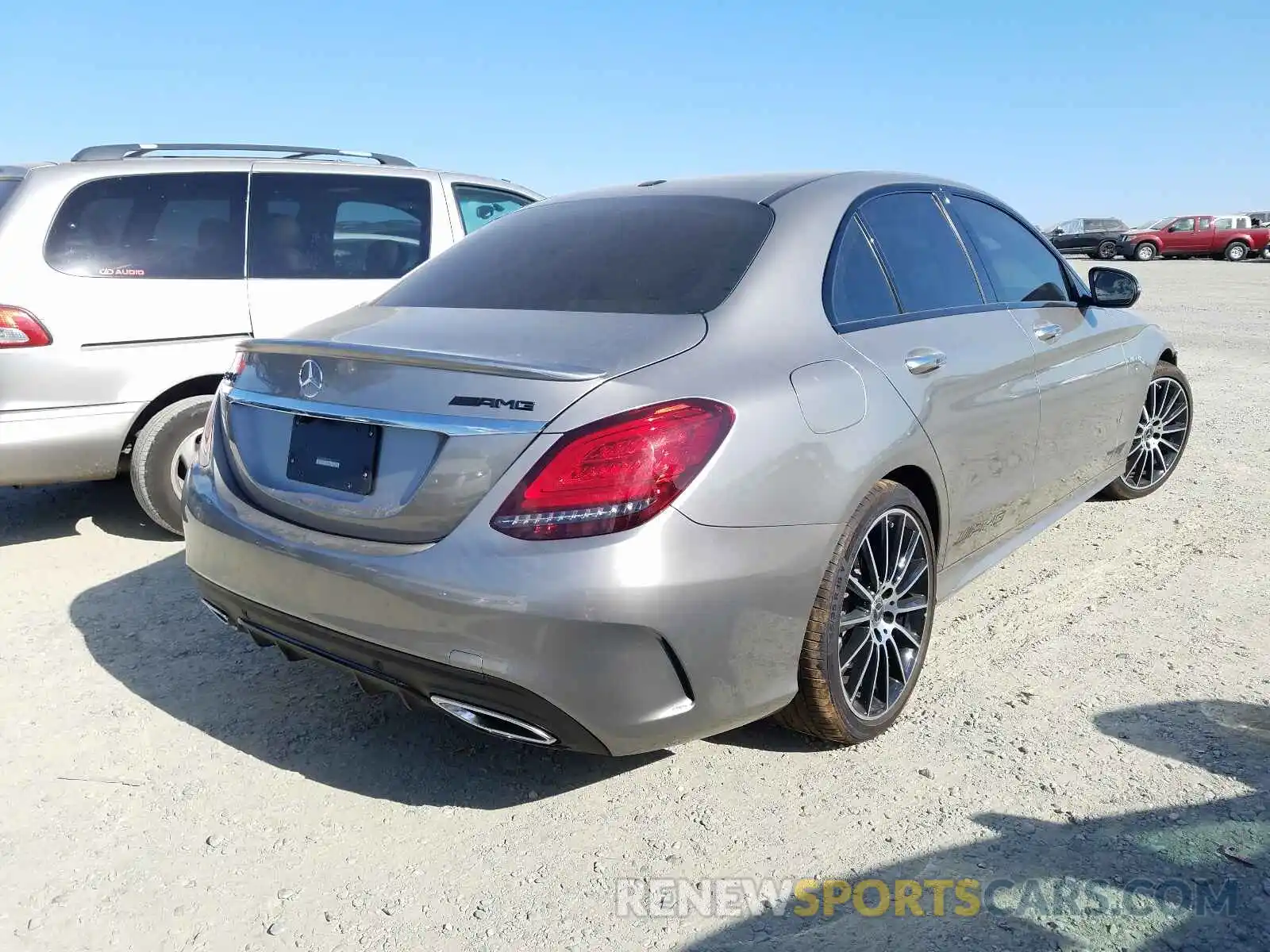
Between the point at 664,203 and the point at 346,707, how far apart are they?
1.88 m

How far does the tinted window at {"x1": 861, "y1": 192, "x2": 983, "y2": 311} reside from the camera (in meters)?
3.39

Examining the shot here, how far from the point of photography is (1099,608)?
4027 mm

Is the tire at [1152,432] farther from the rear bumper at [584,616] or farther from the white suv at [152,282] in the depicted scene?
the white suv at [152,282]

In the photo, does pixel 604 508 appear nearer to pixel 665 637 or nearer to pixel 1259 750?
pixel 665 637

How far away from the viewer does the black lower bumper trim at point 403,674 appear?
237cm

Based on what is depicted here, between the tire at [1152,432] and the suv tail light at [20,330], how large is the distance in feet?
16.3

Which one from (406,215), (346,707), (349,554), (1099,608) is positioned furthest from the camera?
(406,215)

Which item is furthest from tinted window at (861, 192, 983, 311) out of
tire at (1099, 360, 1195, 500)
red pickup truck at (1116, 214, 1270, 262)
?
red pickup truck at (1116, 214, 1270, 262)

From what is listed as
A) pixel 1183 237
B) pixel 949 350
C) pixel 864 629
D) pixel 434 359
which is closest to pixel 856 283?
pixel 949 350

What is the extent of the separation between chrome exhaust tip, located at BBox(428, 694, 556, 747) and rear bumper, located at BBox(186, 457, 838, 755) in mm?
31

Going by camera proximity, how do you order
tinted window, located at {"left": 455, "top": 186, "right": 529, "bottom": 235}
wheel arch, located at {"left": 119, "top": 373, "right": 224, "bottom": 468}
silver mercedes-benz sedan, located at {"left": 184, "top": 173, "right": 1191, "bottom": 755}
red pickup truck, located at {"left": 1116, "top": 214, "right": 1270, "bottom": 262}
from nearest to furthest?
silver mercedes-benz sedan, located at {"left": 184, "top": 173, "right": 1191, "bottom": 755} → wheel arch, located at {"left": 119, "top": 373, "right": 224, "bottom": 468} → tinted window, located at {"left": 455, "top": 186, "right": 529, "bottom": 235} → red pickup truck, located at {"left": 1116, "top": 214, "right": 1270, "bottom": 262}

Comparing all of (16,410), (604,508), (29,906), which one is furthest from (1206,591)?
(16,410)

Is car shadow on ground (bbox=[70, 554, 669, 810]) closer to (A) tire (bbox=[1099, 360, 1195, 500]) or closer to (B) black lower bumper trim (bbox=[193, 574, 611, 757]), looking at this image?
(B) black lower bumper trim (bbox=[193, 574, 611, 757])

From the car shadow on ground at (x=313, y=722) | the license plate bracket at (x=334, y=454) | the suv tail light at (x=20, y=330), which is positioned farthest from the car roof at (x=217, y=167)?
the license plate bracket at (x=334, y=454)
